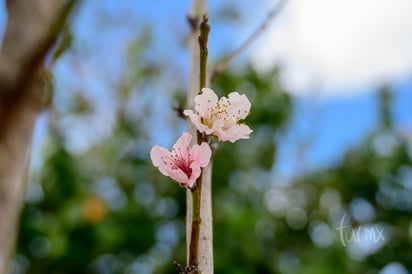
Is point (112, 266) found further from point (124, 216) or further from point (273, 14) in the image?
point (273, 14)

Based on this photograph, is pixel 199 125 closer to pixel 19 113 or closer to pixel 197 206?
pixel 197 206

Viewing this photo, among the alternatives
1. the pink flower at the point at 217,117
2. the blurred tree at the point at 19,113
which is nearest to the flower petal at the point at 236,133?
the pink flower at the point at 217,117

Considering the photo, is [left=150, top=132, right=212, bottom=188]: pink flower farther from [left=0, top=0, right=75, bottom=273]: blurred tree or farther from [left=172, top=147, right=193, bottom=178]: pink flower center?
[left=0, top=0, right=75, bottom=273]: blurred tree

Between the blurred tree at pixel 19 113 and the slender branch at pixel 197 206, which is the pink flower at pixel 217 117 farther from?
the blurred tree at pixel 19 113

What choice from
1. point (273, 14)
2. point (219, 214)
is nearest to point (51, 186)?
point (219, 214)

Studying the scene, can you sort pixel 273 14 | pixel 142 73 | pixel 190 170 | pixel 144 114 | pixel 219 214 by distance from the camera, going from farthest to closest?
pixel 142 73 < pixel 144 114 < pixel 219 214 < pixel 273 14 < pixel 190 170
